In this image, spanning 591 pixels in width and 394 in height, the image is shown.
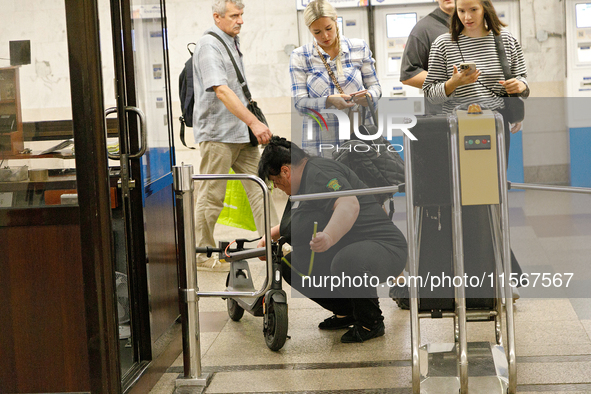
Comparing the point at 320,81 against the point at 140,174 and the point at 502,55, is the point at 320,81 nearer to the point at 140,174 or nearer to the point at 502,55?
the point at 502,55

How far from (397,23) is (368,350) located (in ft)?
15.5

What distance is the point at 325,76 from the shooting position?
3.72 m

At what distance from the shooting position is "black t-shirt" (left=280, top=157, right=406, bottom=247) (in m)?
2.93

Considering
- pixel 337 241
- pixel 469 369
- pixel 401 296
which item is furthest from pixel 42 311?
pixel 401 296

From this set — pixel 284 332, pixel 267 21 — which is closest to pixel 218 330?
pixel 284 332

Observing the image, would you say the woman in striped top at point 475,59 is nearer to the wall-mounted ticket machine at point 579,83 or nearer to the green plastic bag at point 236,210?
the green plastic bag at point 236,210

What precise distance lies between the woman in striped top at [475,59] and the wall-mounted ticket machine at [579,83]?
383cm

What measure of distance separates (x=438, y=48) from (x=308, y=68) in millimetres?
817

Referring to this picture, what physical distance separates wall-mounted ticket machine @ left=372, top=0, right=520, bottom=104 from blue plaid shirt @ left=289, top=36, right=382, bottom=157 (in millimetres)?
3088

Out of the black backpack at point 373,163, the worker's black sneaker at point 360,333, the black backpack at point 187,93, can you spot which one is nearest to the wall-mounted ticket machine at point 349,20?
the black backpack at point 187,93

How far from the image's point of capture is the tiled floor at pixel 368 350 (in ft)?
8.20

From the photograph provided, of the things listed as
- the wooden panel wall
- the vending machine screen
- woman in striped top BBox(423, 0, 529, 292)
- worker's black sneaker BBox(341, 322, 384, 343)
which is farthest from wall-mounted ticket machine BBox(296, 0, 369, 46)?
the wooden panel wall

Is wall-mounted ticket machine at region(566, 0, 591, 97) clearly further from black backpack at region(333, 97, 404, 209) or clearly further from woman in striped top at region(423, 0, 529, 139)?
black backpack at region(333, 97, 404, 209)

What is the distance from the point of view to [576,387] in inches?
92.8
